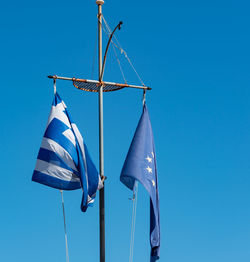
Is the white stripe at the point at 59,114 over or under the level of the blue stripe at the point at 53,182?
over

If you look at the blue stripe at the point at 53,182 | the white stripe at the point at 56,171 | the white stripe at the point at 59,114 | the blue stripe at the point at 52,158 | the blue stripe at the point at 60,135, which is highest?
the white stripe at the point at 59,114

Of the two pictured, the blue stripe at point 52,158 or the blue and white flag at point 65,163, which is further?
the blue stripe at point 52,158

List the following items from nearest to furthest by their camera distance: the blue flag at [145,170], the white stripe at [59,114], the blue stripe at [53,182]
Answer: the blue stripe at [53,182]
the blue flag at [145,170]
the white stripe at [59,114]

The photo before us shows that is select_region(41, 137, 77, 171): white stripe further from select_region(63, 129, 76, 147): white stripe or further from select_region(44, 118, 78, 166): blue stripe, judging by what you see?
select_region(63, 129, 76, 147): white stripe

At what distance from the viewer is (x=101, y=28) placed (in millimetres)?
32500

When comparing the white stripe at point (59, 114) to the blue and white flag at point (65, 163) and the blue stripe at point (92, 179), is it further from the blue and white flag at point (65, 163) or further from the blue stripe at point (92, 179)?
the blue stripe at point (92, 179)

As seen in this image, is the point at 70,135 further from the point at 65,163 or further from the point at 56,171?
the point at 56,171

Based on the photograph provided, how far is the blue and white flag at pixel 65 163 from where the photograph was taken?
1164 inches

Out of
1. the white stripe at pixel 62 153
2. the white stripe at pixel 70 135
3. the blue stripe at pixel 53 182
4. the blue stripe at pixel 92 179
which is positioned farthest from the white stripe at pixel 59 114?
the blue stripe at pixel 53 182

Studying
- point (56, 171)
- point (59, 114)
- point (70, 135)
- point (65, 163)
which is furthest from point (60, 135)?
point (56, 171)

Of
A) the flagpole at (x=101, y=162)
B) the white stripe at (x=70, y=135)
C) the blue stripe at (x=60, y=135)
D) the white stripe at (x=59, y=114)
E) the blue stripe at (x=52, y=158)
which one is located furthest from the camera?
the white stripe at (x=59, y=114)

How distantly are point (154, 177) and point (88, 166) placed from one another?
3.15 meters

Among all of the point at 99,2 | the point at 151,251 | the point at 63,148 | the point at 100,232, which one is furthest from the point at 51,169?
the point at 99,2

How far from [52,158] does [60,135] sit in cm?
108
